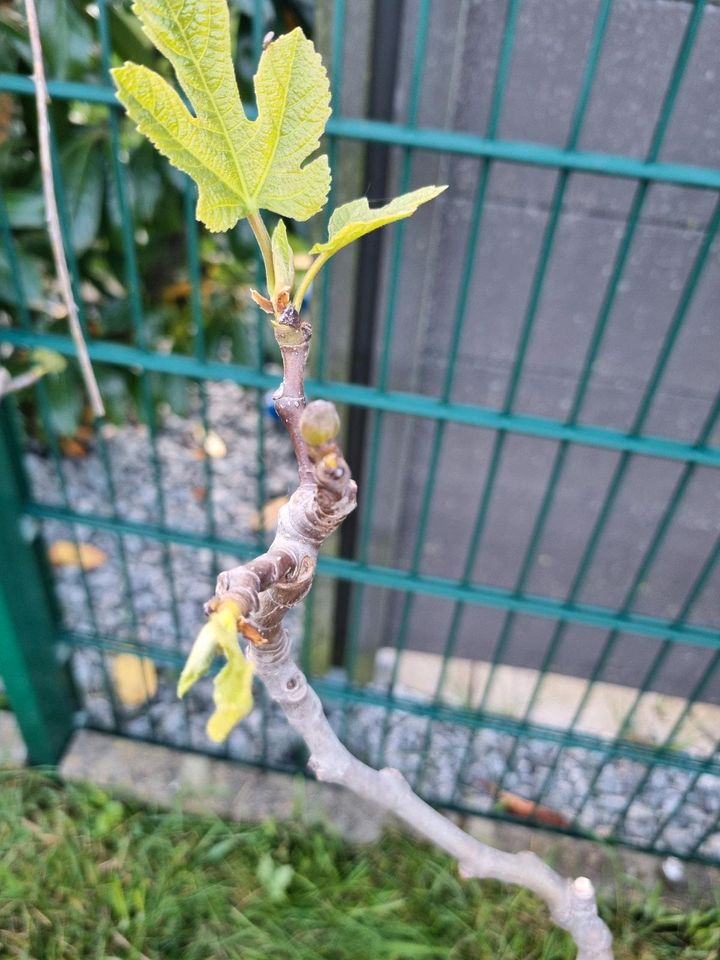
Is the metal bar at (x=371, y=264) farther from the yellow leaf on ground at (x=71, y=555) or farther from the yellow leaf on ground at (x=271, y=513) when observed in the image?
the yellow leaf on ground at (x=71, y=555)

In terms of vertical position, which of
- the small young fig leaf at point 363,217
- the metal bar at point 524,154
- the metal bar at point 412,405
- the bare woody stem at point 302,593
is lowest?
the metal bar at point 412,405

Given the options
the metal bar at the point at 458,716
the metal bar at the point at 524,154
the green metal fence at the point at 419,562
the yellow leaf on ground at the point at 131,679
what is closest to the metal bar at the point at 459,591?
the green metal fence at the point at 419,562

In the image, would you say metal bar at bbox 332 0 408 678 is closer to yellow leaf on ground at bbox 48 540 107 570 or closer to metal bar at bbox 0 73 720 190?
metal bar at bbox 0 73 720 190

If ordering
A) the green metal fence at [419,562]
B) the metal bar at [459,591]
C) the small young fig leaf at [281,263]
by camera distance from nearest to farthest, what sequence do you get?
1. the small young fig leaf at [281,263]
2. the green metal fence at [419,562]
3. the metal bar at [459,591]

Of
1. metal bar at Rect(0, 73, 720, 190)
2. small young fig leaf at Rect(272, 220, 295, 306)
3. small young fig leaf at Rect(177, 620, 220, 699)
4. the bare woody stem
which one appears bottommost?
the bare woody stem

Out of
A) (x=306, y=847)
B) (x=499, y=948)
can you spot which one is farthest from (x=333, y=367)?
(x=499, y=948)

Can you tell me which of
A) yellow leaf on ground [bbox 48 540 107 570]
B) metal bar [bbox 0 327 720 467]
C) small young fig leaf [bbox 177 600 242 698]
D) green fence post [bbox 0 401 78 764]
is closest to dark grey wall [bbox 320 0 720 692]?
metal bar [bbox 0 327 720 467]
